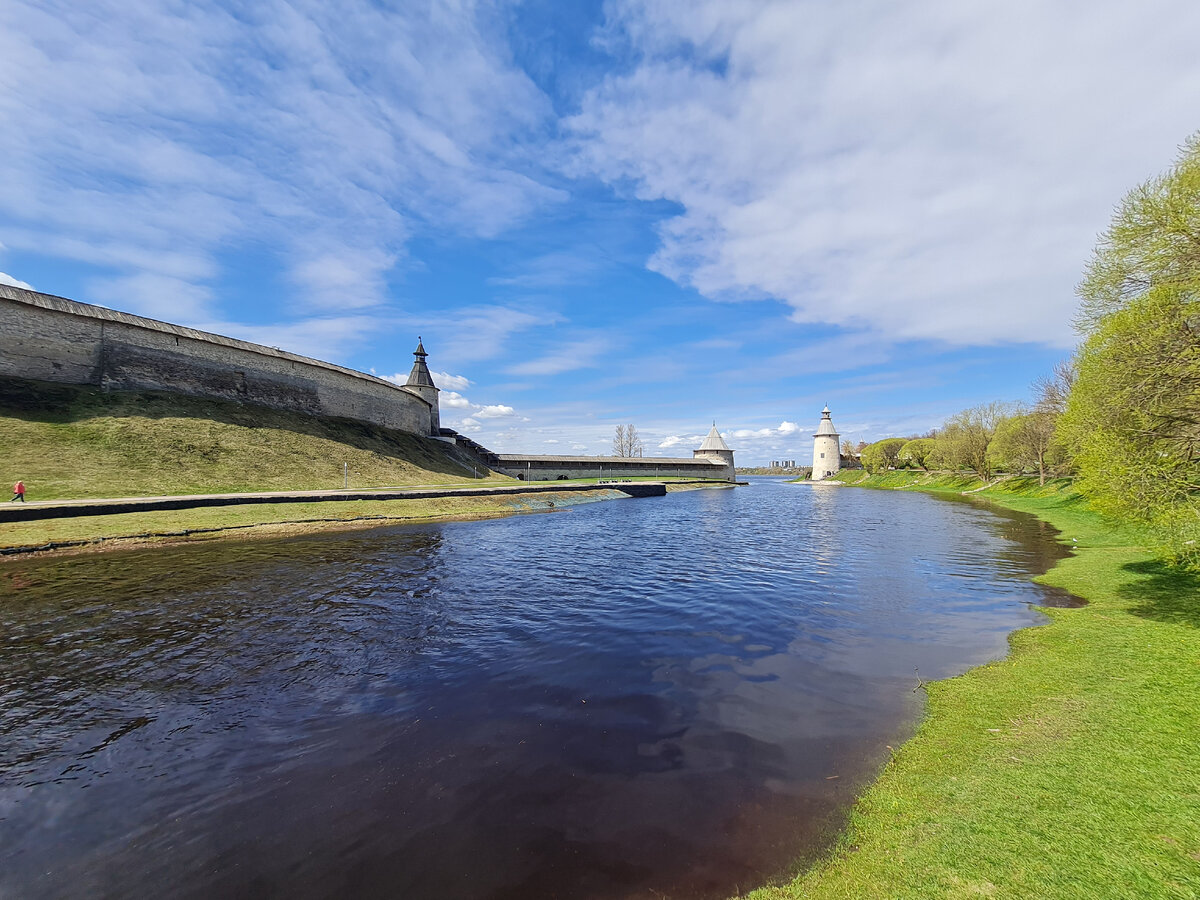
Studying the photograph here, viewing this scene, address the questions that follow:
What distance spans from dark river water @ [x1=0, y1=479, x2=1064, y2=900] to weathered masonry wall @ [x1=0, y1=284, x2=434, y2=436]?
1066 inches

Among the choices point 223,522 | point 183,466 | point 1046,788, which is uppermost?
point 183,466

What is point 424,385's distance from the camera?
61.2 metres

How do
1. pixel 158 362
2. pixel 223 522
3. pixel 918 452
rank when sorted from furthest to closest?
pixel 918 452, pixel 158 362, pixel 223 522

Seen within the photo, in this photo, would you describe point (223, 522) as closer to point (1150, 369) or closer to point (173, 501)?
point (173, 501)

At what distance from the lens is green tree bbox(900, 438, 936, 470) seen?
7782 cm

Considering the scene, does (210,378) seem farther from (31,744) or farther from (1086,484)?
(1086,484)

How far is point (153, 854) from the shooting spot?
13.0ft

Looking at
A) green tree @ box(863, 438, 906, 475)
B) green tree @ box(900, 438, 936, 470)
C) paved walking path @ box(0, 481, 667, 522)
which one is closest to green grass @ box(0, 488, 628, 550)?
paved walking path @ box(0, 481, 667, 522)

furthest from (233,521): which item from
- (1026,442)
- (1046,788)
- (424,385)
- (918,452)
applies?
(918,452)

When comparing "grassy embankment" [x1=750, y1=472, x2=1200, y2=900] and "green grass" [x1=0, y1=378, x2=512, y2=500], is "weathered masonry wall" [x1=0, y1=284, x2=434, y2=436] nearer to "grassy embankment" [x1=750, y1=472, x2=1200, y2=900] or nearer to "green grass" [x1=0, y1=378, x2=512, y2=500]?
"green grass" [x1=0, y1=378, x2=512, y2=500]

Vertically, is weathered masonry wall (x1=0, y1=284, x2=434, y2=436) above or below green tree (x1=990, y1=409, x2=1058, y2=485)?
above

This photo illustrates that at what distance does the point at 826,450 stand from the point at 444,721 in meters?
114

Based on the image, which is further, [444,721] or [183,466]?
[183,466]

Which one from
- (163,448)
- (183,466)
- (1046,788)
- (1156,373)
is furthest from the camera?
(163,448)
